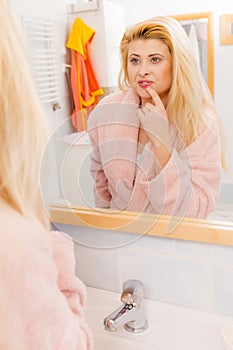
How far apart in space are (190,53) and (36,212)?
1.81 ft

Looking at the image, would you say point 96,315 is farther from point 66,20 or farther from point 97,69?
point 66,20

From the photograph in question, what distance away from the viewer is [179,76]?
1023 mm

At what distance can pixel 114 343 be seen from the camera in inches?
42.2

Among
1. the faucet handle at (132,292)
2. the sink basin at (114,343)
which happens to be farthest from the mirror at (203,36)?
A: the sink basin at (114,343)

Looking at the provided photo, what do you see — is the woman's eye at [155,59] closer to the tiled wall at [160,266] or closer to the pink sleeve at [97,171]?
the pink sleeve at [97,171]

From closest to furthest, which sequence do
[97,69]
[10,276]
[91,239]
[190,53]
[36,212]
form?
[10,276] < [36,212] < [190,53] < [97,69] < [91,239]

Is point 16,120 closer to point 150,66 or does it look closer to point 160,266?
point 150,66

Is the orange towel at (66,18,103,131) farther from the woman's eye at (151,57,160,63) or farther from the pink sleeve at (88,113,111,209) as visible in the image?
the woman's eye at (151,57,160,63)

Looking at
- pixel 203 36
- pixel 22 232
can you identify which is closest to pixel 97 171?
pixel 203 36

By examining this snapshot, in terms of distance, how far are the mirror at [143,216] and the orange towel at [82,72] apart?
76 millimetres

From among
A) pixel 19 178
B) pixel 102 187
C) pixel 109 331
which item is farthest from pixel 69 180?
pixel 19 178

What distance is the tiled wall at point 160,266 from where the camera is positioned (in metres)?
1.08

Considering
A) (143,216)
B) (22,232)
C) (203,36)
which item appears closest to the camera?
(22,232)

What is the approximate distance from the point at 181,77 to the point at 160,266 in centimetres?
50
